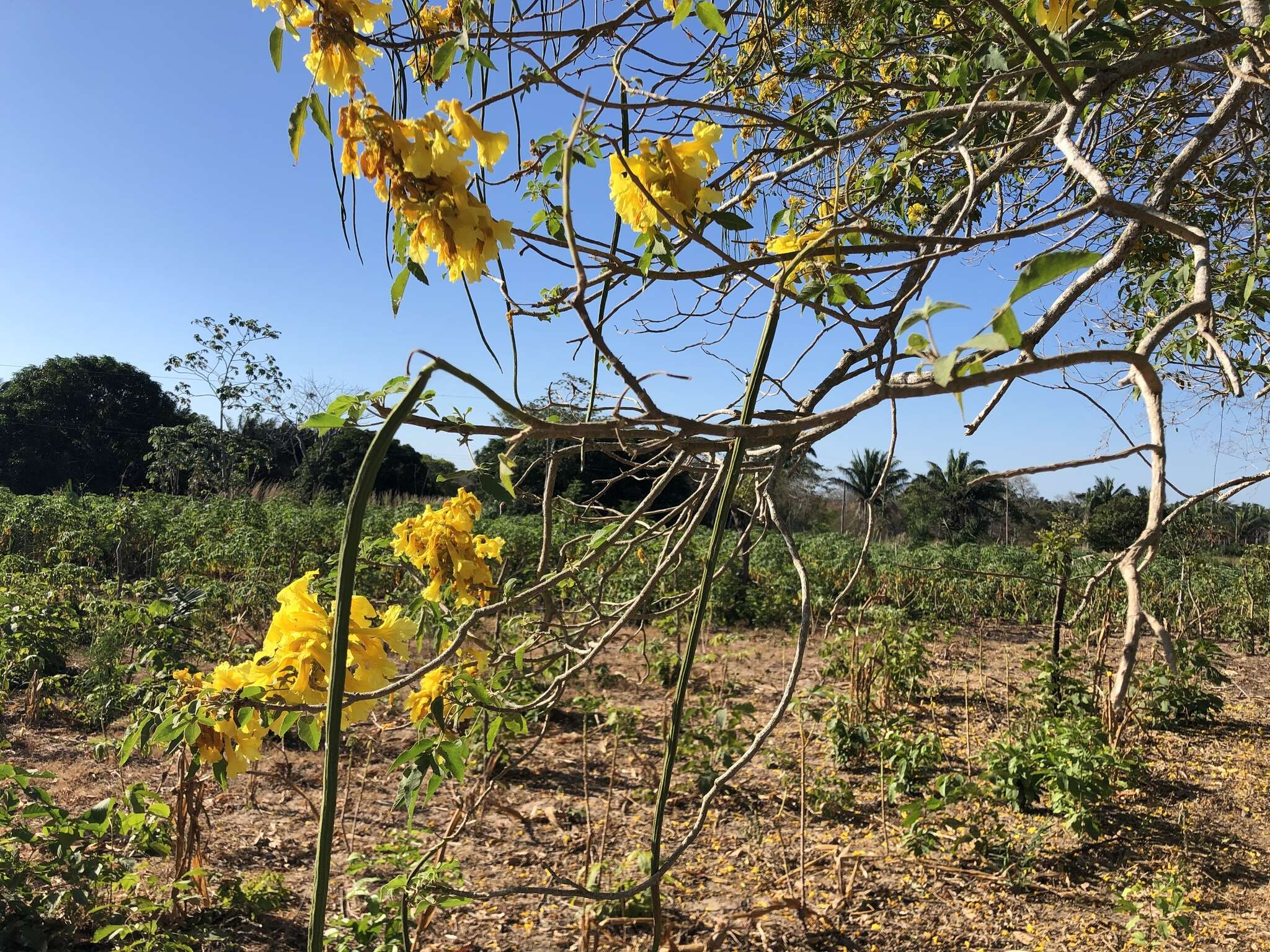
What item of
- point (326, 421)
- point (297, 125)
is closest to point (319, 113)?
point (297, 125)

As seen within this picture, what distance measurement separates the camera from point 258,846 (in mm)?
2596

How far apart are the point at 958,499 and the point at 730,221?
78.2 ft

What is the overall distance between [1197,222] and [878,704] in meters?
2.91

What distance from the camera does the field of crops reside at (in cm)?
166

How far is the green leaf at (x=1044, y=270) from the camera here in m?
0.37

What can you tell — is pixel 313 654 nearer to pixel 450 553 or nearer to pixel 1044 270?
pixel 450 553

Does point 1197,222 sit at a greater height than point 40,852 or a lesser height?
greater

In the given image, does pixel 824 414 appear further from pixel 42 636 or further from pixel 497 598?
pixel 42 636

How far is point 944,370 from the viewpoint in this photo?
363mm

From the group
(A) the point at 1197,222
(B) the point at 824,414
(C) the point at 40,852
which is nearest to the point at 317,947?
(B) the point at 824,414

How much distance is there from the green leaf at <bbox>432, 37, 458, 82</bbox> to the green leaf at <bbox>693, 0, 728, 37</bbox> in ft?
0.91

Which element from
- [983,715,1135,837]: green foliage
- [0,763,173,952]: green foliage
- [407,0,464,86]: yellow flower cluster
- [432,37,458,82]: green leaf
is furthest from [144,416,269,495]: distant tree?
[432,37,458,82]: green leaf

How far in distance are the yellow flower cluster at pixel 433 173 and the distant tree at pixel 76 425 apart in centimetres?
2387

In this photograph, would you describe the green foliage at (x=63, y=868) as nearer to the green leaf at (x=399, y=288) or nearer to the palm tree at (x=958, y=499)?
the green leaf at (x=399, y=288)
